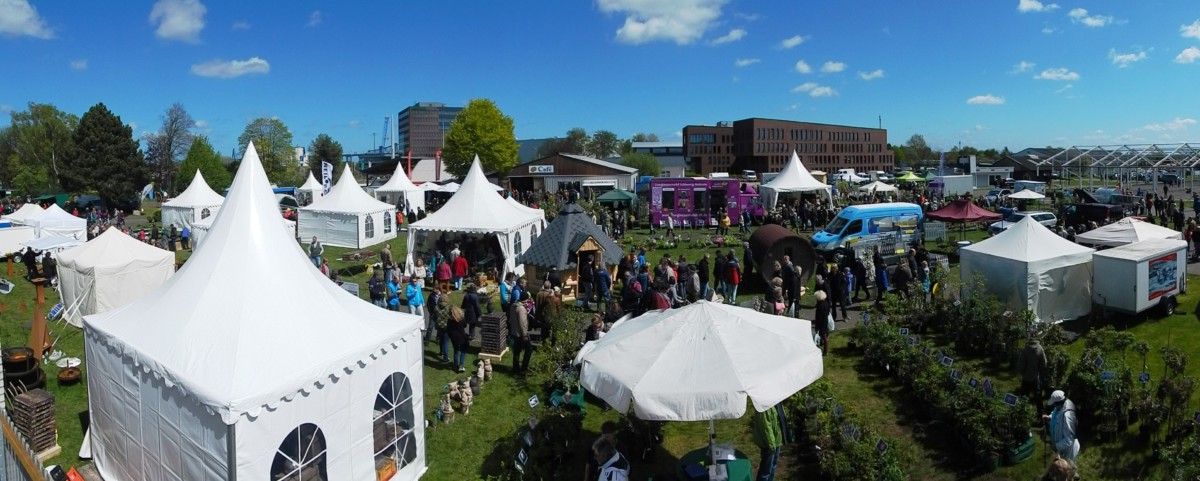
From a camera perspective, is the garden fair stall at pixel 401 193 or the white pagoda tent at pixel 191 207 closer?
the white pagoda tent at pixel 191 207

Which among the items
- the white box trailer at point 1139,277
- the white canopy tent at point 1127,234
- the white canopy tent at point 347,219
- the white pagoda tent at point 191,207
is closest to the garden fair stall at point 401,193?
the white pagoda tent at point 191,207

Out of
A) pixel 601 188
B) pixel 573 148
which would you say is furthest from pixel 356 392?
pixel 573 148

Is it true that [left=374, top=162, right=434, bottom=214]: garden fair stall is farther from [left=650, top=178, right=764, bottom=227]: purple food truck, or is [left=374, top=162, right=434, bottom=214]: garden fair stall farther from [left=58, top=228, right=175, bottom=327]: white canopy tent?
[left=58, top=228, right=175, bottom=327]: white canopy tent

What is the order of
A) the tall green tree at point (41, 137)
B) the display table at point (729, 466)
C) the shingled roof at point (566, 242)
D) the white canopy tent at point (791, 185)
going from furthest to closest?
the tall green tree at point (41, 137)
the white canopy tent at point (791, 185)
the shingled roof at point (566, 242)
the display table at point (729, 466)

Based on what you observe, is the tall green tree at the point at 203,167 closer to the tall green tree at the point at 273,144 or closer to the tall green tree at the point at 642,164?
the tall green tree at the point at 273,144

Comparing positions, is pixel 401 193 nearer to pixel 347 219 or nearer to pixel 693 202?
pixel 347 219

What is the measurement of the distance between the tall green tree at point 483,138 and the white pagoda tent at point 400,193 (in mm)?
20340

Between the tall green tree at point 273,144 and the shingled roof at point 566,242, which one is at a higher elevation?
the tall green tree at point 273,144

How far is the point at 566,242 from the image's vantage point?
52.6 feet

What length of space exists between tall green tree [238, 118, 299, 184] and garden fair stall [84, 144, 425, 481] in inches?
2457

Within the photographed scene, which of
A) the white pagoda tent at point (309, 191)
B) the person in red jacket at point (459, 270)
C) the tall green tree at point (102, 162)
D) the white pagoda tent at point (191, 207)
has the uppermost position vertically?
the tall green tree at point (102, 162)

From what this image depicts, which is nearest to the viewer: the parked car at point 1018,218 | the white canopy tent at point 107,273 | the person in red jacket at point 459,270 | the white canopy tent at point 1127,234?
the white canopy tent at point 107,273

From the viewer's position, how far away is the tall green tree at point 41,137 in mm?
55094

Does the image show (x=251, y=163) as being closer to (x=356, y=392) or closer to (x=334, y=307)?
(x=334, y=307)
